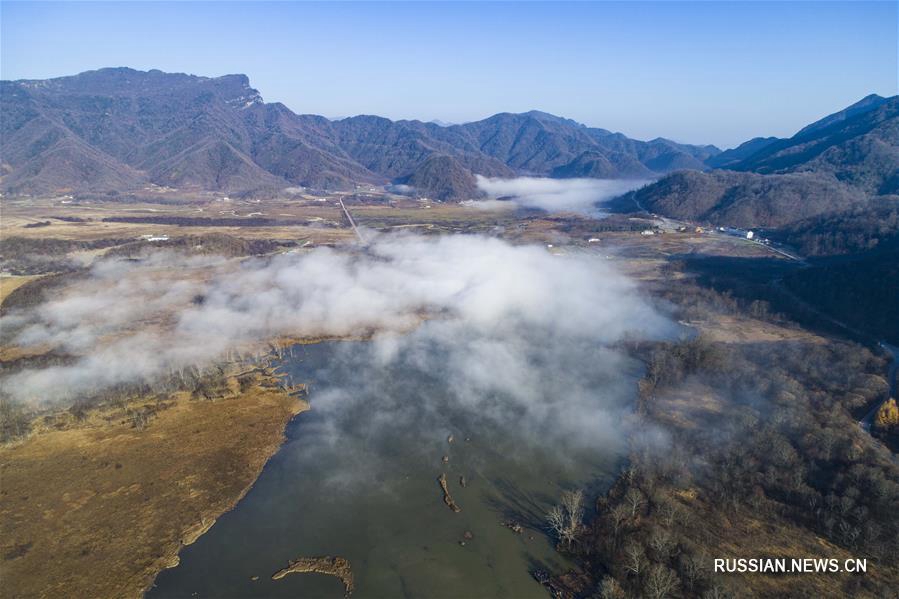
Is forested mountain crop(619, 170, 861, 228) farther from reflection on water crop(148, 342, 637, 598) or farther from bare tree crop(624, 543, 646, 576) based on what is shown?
bare tree crop(624, 543, 646, 576)

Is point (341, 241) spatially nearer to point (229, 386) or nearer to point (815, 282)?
point (229, 386)

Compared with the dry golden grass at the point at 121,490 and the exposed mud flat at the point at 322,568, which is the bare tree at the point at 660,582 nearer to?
the exposed mud flat at the point at 322,568

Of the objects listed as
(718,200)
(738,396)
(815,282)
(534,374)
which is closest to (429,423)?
(534,374)

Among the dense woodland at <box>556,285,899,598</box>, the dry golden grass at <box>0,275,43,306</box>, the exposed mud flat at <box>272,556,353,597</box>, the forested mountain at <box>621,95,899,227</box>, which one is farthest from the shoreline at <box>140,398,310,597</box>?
the forested mountain at <box>621,95,899,227</box>

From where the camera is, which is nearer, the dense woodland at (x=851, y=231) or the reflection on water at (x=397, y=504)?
the reflection on water at (x=397, y=504)

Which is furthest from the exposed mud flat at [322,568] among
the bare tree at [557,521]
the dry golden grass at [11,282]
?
the dry golden grass at [11,282]

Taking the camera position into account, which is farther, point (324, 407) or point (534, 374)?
point (534, 374)
